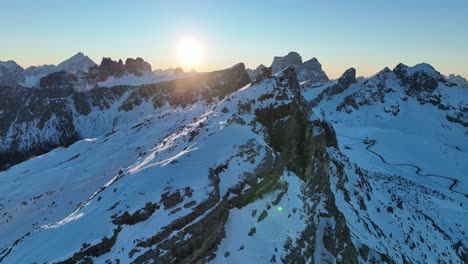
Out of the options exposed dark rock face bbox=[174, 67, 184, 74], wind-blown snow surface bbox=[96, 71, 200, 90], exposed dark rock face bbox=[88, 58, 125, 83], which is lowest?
wind-blown snow surface bbox=[96, 71, 200, 90]

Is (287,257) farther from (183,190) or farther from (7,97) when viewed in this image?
(7,97)

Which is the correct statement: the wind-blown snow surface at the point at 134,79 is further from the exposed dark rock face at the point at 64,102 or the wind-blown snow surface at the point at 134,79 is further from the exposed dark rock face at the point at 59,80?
the exposed dark rock face at the point at 59,80

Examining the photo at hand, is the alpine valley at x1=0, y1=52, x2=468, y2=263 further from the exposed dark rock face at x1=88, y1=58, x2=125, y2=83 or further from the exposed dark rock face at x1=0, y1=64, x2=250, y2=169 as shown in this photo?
the exposed dark rock face at x1=88, y1=58, x2=125, y2=83

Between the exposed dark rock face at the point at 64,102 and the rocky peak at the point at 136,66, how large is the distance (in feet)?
62.9

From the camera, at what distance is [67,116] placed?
479ft

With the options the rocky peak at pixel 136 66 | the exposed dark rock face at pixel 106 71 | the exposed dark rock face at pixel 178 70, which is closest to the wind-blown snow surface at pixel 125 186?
the exposed dark rock face at pixel 106 71

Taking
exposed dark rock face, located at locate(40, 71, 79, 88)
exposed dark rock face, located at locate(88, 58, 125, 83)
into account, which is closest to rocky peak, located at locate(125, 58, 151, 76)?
exposed dark rock face, located at locate(88, 58, 125, 83)

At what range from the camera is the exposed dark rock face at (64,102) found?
445 feet

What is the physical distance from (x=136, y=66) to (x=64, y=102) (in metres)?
38.4

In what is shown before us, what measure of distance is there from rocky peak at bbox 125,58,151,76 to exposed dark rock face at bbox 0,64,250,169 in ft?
62.9

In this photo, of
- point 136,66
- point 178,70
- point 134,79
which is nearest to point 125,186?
point 134,79

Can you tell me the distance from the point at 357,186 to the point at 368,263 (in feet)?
73.4

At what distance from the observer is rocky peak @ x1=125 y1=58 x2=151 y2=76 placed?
172 m

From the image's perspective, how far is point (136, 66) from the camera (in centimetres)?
17350
